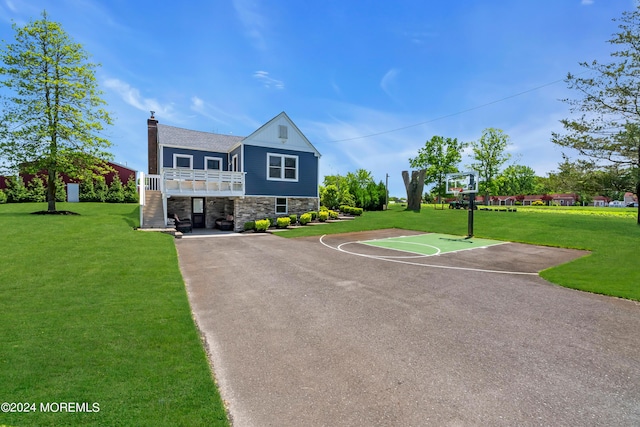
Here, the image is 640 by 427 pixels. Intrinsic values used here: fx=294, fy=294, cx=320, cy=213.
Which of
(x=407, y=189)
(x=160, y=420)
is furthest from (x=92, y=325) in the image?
(x=407, y=189)

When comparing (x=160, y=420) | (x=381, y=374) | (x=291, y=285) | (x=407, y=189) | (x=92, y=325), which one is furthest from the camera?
(x=407, y=189)

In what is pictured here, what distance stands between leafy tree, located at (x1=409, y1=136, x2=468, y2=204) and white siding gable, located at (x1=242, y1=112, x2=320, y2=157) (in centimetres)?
2951

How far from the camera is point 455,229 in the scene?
19344 mm

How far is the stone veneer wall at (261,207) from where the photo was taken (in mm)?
19656

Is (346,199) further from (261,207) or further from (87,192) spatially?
(87,192)

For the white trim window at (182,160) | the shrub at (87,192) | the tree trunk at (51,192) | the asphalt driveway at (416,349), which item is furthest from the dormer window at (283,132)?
the shrub at (87,192)

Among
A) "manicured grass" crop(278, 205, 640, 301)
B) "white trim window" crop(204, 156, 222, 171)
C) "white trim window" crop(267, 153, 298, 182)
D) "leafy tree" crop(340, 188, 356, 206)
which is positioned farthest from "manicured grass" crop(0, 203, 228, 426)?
"leafy tree" crop(340, 188, 356, 206)

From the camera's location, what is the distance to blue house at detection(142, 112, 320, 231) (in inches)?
738

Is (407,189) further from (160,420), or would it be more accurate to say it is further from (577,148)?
(160,420)

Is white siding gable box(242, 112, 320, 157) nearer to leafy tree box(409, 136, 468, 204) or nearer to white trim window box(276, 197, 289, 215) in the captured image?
white trim window box(276, 197, 289, 215)

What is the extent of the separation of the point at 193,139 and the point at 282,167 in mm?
7392

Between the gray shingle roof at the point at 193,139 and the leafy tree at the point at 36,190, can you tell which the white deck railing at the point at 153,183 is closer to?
the gray shingle roof at the point at 193,139

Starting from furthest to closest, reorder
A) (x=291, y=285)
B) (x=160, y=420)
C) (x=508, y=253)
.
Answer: (x=508, y=253), (x=291, y=285), (x=160, y=420)

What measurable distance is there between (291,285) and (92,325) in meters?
4.05
